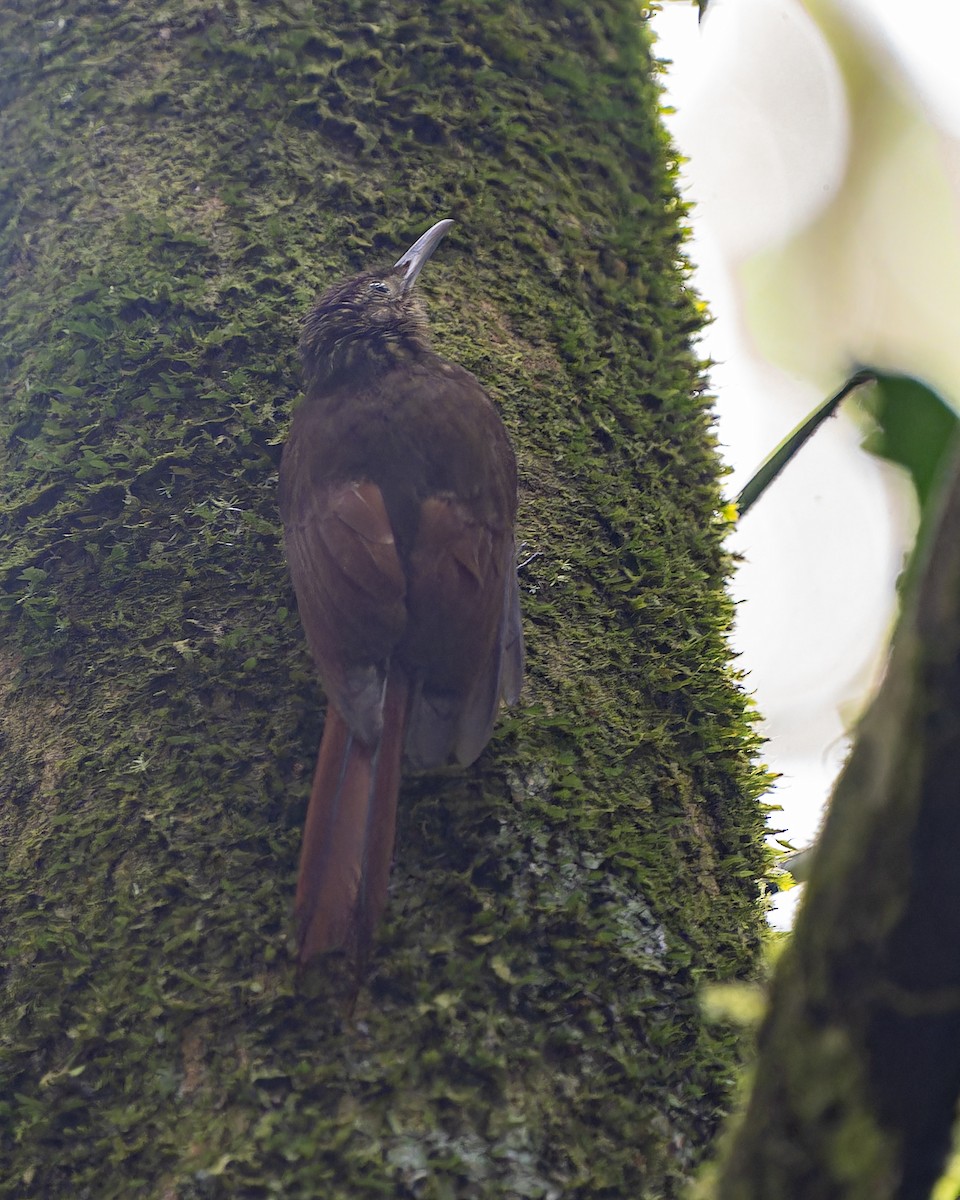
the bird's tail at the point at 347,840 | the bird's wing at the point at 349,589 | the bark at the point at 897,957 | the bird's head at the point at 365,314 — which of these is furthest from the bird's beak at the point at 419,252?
the bark at the point at 897,957

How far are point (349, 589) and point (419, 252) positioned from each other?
815 mm

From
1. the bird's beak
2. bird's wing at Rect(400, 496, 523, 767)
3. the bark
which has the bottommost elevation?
bird's wing at Rect(400, 496, 523, 767)

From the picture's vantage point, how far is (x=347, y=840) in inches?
68.4

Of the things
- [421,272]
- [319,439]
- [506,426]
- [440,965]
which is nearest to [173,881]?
[440,965]

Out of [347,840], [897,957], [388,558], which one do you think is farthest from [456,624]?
[897,957]

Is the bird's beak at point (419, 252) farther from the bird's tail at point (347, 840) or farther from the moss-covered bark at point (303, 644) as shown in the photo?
the bird's tail at point (347, 840)

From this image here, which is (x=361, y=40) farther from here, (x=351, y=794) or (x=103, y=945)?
(x=103, y=945)

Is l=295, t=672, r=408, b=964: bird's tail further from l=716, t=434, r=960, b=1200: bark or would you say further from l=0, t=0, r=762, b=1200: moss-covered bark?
l=716, t=434, r=960, b=1200: bark

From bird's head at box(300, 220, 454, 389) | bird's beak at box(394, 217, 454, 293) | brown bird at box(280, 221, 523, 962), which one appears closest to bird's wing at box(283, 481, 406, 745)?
brown bird at box(280, 221, 523, 962)

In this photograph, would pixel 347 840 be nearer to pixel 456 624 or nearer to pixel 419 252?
pixel 456 624

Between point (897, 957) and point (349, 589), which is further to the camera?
point (349, 589)

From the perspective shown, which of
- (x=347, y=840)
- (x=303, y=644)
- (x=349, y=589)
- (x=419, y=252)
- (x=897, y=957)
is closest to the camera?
(x=897, y=957)

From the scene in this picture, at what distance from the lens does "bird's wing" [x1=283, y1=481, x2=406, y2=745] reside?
2020mm

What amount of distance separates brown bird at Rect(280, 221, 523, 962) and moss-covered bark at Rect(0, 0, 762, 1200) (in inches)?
2.2
